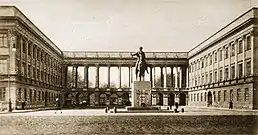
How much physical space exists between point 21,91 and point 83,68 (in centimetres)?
2923

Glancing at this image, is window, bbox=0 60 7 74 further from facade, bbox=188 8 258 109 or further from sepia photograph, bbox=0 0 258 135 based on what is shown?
facade, bbox=188 8 258 109

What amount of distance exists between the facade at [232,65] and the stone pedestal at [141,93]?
13.0 ft

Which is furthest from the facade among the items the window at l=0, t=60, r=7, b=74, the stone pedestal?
the window at l=0, t=60, r=7, b=74

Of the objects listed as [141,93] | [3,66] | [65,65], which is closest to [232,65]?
[141,93]

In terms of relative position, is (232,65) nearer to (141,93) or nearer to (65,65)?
(141,93)

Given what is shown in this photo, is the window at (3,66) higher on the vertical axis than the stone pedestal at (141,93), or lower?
higher

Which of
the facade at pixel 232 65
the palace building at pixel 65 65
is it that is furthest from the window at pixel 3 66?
the facade at pixel 232 65

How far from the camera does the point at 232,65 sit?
2377 cm

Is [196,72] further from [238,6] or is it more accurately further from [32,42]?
[238,6]

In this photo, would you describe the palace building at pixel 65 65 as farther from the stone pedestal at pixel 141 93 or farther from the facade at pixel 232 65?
the stone pedestal at pixel 141 93

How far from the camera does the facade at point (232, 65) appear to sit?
61.0 feet

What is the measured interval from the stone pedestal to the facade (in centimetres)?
398

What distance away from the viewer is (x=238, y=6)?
14.0 metres

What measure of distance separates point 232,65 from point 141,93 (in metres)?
7.52
